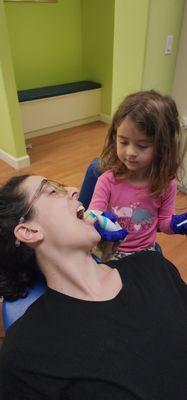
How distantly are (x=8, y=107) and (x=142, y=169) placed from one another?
81.5 inches

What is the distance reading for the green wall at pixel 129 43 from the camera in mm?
2008

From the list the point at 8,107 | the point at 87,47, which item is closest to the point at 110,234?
the point at 8,107

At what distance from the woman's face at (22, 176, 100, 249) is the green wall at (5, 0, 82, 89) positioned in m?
3.66

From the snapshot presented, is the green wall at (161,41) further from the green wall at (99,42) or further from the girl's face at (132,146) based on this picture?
the green wall at (99,42)

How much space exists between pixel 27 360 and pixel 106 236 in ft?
1.69

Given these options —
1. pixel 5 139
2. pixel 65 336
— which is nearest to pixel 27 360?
pixel 65 336

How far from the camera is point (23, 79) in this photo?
4098 millimetres

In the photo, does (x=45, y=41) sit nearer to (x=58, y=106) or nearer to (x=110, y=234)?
(x=58, y=106)

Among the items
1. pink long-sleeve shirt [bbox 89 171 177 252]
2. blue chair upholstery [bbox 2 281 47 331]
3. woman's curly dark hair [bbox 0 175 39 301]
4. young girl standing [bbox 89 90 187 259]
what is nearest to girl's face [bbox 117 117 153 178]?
young girl standing [bbox 89 90 187 259]

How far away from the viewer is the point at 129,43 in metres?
2.15

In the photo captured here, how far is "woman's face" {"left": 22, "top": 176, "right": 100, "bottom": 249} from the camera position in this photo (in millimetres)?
832

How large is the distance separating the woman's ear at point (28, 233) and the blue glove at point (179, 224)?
0.59 m

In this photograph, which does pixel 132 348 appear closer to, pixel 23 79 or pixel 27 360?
pixel 27 360

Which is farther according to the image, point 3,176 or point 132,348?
point 3,176
